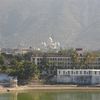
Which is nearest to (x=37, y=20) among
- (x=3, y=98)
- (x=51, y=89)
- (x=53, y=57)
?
(x=53, y=57)

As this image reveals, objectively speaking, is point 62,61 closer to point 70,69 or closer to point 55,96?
point 70,69

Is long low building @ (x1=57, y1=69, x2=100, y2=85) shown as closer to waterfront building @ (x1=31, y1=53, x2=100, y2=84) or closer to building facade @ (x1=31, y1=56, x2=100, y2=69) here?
waterfront building @ (x1=31, y1=53, x2=100, y2=84)

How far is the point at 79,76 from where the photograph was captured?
265 feet

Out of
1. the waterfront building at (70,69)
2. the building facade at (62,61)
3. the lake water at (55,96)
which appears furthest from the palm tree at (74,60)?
the lake water at (55,96)

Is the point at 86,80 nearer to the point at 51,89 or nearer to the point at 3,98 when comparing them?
the point at 51,89

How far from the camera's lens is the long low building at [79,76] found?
80062mm

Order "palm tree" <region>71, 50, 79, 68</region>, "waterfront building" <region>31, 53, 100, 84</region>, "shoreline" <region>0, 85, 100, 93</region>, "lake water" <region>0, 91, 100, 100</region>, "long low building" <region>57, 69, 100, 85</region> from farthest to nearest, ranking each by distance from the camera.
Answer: "palm tree" <region>71, 50, 79, 68</region> < "waterfront building" <region>31, 53, 100, 84</region> < "long low building" <region>57, 69, 100, 85</region> < "shoreline" <region>0, 85, 100, 93</region> < "lake water" <region>0, 91, 100, 100</region>

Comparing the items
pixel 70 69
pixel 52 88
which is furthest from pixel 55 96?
pixel 70 69

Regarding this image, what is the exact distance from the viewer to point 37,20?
196m

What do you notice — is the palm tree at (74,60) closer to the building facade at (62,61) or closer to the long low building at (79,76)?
the building facade at (62,61)

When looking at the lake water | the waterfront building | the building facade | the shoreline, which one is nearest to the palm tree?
the waterfront building

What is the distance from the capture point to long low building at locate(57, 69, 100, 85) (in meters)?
80.1

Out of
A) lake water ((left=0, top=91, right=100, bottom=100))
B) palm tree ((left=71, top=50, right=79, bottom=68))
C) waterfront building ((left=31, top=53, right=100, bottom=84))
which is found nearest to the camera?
lake water ((left=0, top=91, right=100, bottom=100))

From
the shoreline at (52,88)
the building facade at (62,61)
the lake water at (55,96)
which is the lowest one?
the lake water at (55,96)
